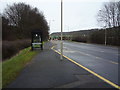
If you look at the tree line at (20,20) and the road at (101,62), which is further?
the tree line at (20,20)

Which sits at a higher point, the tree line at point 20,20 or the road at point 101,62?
the tree line at point 20,20

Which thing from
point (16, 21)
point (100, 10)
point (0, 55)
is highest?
point (100, 10)

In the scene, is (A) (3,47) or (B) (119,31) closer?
(A) (3,47)

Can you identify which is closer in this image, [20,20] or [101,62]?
[101,62]

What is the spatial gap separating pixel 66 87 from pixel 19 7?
47917 mm

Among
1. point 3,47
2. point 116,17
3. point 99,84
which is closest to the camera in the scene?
point 99,84

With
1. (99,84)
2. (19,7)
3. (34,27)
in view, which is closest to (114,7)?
(34,27)

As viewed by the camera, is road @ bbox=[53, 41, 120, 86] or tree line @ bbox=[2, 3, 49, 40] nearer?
road @ bbox=[53, 41, 120, 86]

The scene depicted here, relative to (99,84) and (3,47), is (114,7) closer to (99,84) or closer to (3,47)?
(3,47)

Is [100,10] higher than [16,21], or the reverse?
[100,10]

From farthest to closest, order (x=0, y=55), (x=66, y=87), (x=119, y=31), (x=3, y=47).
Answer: (x=119, y=31)
(x=3, y=47)
(x=0, y=55)
(x=66, y=87)

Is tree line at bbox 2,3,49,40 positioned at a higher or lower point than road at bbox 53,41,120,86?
higher

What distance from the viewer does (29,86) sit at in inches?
223

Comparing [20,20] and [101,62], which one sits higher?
[20,20]
